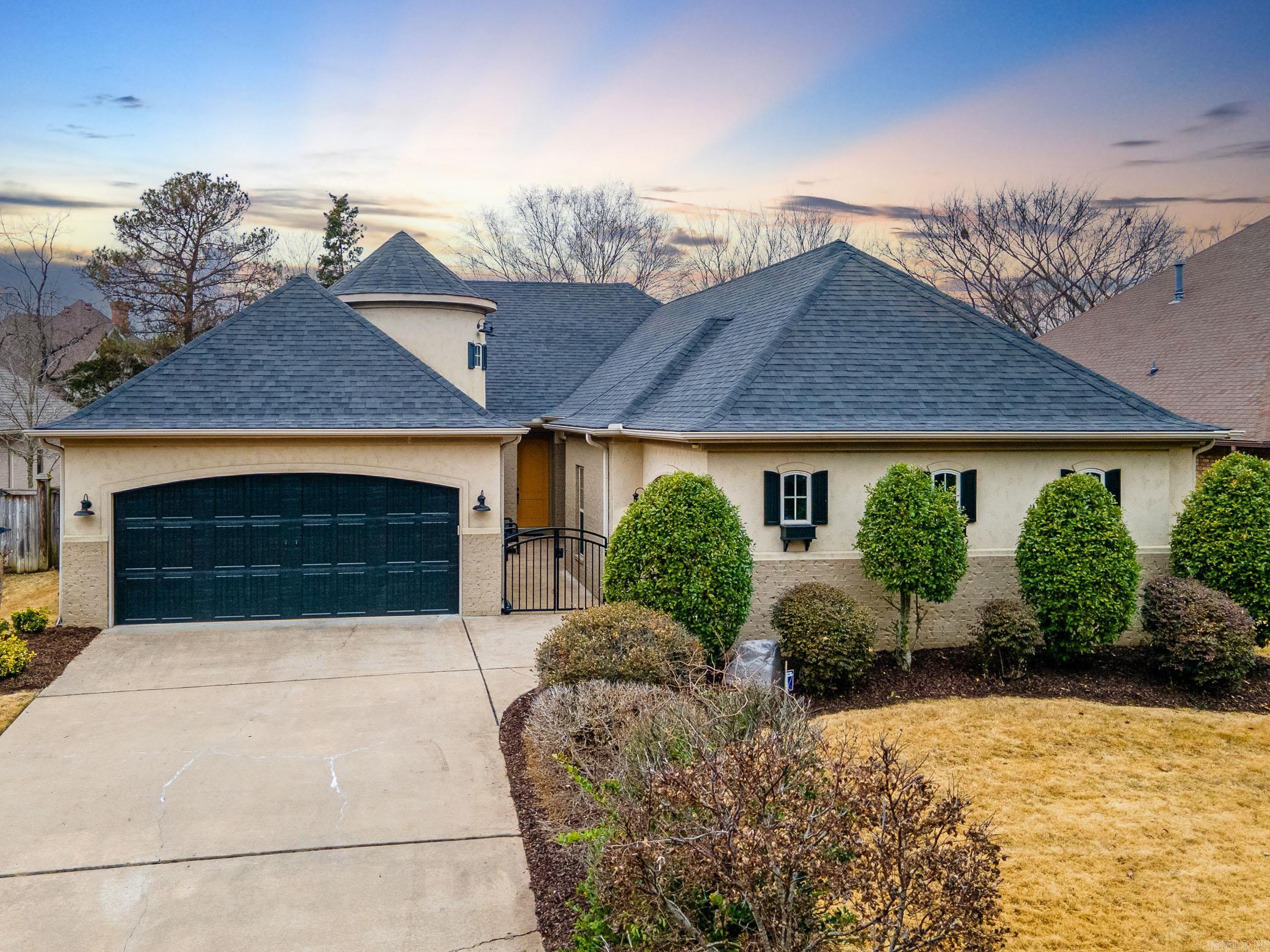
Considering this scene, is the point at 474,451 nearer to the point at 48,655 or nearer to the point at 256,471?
the point at 256,471

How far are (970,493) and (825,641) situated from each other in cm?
368

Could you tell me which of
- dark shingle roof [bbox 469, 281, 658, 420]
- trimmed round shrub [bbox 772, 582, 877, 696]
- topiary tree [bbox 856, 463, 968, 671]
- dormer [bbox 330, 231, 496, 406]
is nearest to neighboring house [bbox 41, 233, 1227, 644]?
topiary tree [bbox 856, 463, 968, 671]

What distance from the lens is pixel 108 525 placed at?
1279cm

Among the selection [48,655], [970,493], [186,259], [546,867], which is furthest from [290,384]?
[186,259]

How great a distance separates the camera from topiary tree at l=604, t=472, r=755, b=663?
10477 mm

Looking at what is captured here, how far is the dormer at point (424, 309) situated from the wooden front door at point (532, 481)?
4597mm

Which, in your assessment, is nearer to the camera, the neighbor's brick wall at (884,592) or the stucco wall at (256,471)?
the neighbor's brick wall at (884,592)

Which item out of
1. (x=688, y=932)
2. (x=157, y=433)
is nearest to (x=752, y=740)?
(x=688, y=932)

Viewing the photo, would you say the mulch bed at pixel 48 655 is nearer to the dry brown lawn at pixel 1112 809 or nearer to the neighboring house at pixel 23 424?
the dry brown lawn at pixel 1112 809

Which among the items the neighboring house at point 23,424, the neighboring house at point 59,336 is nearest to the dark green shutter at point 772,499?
the neighboring house at point 23,424

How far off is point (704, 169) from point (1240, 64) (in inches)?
Answer: 616

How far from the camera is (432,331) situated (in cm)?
1781

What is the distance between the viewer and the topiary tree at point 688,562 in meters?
10.5

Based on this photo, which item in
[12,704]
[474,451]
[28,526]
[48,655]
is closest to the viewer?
[12,704]
